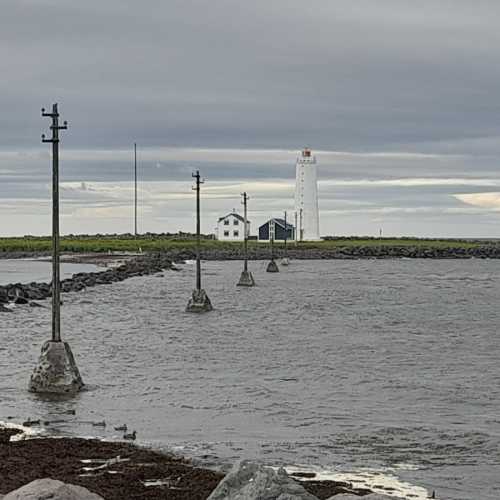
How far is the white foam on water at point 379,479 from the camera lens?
1420cm

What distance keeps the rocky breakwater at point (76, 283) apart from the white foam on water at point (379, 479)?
3434cm

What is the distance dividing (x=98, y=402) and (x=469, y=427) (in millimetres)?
7075

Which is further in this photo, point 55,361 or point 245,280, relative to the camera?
point 245,280

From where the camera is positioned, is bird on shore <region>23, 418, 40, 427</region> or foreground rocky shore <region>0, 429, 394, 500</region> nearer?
foreground rocky shore <region>0, 429, 394, 500</region>

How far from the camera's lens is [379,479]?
49.3 ft

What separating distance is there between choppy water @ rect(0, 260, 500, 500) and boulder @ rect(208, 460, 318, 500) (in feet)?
13.8

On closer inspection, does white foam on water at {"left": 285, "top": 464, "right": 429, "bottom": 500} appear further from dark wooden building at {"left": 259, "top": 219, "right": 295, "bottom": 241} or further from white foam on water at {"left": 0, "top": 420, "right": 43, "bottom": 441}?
dark wooden building at {"left": 259, "top": 219, "right": 295, "bottom": 241}

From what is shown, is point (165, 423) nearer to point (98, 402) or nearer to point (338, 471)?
point (98, 402)

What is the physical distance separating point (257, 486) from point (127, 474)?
14.9 ft

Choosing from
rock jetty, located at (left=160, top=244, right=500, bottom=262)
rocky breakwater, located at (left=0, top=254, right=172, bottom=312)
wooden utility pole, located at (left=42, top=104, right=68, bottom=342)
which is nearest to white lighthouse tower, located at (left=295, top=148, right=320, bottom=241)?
rock jetty, located at (left=160, top=244, right=500, bottom=262)

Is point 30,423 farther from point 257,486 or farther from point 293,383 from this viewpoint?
point 257,486

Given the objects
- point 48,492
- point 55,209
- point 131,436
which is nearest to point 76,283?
point 55,209

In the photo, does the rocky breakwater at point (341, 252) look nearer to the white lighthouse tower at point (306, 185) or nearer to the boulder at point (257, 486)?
the white lighthouse tower at point (306, 185)

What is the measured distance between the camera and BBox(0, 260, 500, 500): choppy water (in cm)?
1709
